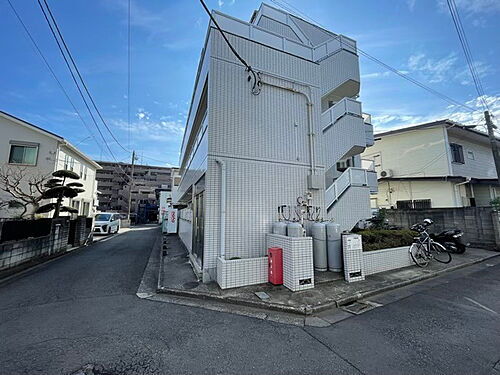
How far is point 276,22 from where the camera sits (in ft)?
30.1

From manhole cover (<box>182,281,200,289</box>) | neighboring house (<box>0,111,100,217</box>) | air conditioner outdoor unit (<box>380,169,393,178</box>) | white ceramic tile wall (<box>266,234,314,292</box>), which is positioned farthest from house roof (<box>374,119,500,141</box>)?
neighboring house (<box>0,111,100,217</box>)

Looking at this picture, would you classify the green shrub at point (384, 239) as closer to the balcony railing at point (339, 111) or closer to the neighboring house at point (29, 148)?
the balcony railing at point (339, 111)

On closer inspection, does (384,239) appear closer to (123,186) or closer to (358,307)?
(358,307)

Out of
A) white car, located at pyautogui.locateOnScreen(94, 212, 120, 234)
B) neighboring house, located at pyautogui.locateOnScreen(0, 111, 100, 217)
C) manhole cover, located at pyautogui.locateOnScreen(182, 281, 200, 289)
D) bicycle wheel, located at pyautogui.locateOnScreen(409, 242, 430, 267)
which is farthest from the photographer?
white car, located at pyautogui.locateOnScreen(94, 212, 120, 234)

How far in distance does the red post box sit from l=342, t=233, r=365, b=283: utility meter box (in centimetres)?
167

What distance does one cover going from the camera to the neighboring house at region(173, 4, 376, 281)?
5523 mm

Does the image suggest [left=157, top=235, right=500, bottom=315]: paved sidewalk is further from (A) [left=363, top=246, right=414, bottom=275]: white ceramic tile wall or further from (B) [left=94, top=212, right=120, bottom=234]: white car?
(B) [left=94, top=212, right=120, bottom=234]: white car

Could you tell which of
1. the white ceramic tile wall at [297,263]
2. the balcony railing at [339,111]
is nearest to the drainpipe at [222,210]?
the white ceramic tile wall at [297,263]

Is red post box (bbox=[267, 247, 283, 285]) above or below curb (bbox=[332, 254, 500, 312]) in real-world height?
above

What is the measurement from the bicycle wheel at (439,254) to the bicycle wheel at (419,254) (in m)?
0.78

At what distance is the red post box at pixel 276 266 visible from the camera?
493 centimetres

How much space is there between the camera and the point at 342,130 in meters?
8.41

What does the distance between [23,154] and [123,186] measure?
3790cm

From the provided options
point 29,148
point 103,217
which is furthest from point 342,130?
point 103,217
